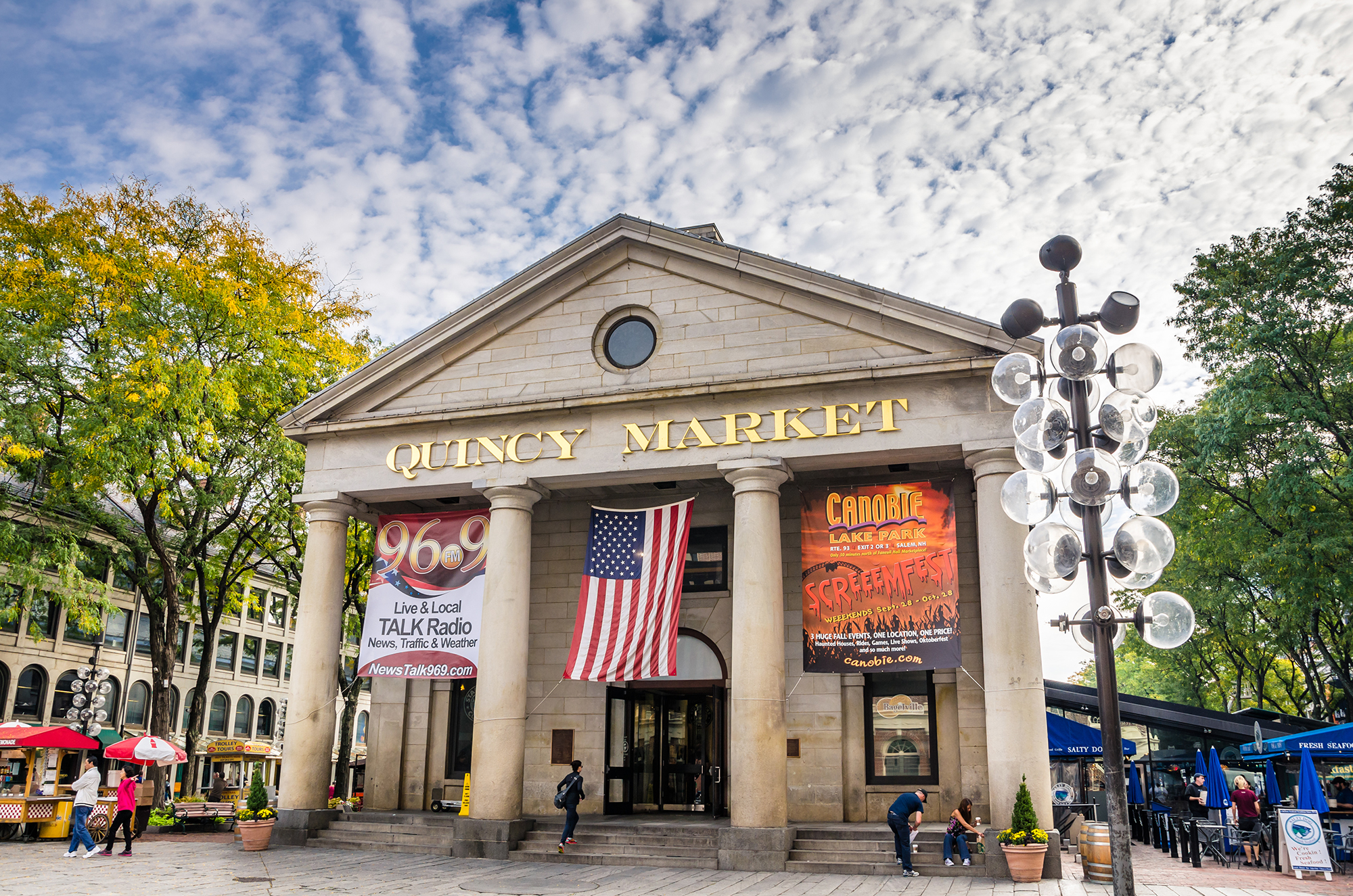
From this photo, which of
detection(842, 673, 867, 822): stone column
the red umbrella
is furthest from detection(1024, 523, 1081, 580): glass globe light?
the red umbrella

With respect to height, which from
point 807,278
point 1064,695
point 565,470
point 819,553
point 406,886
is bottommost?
point 406,886

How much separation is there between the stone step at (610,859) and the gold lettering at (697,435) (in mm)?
6913

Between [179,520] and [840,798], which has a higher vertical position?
[179,520]

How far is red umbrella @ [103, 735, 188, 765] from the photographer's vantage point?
20891mm

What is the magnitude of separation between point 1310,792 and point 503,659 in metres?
14.0

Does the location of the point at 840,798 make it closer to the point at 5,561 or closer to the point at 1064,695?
the point at 1064,695

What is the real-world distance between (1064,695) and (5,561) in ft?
85.3

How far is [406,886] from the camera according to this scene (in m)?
12.9

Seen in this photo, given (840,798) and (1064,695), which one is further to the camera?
(1064,695)

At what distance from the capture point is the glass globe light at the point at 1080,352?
766 cm

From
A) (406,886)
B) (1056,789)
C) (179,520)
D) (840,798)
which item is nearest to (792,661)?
(840,798)

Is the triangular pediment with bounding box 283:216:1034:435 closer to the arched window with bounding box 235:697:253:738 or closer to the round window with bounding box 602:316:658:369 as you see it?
the round window with bounding box 602:316:658:369

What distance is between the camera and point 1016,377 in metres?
8.33

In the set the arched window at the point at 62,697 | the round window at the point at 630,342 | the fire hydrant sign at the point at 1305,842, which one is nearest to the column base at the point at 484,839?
the round window at the point at 630,342
